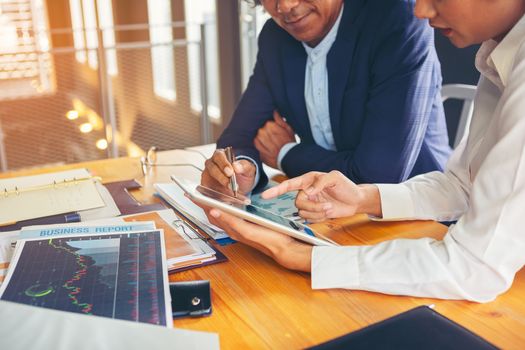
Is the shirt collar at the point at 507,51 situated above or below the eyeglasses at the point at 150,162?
above

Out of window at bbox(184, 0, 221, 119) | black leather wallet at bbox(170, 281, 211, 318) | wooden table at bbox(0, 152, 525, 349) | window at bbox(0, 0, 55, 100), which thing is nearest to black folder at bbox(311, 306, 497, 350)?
wooden table at bbox(0, 152, 525, 349)

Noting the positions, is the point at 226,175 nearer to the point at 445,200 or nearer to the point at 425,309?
the point at 445,200

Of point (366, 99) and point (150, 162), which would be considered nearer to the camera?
point (366, 99)

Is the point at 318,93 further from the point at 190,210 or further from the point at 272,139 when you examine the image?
the point at 190,210

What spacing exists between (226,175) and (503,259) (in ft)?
2.18

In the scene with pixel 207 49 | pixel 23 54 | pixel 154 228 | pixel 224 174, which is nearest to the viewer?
pixel 154 228

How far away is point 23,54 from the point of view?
131 inches

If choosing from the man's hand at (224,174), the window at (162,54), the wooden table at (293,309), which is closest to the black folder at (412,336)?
the wooden table at (293,309)

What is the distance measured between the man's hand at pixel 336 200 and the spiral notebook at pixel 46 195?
48 centimetres

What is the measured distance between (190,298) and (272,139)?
34.1 inches

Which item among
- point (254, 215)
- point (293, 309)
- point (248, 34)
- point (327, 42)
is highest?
point (327, 42)

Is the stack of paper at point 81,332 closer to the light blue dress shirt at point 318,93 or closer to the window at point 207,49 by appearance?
the light blue dress shirt at point 318,93

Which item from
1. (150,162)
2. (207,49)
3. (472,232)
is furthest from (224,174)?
(207,49)

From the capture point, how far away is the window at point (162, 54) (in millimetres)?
4094
